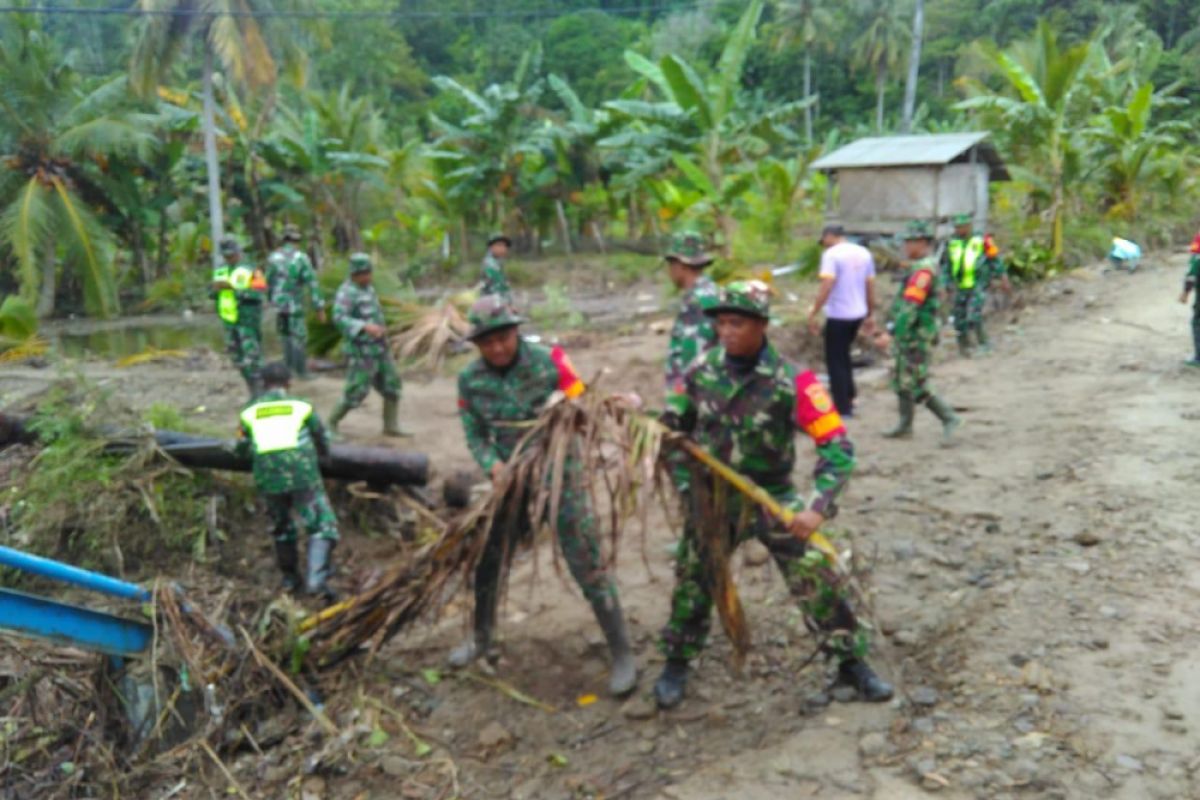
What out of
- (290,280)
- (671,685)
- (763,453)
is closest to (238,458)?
(671,685)

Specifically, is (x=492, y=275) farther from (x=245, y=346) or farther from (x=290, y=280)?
(x=245, y=346)

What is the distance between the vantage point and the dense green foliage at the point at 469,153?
693 inches

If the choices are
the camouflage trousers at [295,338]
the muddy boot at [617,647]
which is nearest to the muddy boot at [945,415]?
the muddy boot at [617,647]

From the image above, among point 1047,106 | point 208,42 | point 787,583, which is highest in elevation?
point 208,42

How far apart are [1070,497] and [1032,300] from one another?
9644 mm

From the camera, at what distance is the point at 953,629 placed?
5.16m

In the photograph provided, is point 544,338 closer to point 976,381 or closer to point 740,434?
point 976,381

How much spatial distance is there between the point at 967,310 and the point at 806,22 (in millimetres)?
33598

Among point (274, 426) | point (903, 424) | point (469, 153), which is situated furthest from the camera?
point (469, 153)

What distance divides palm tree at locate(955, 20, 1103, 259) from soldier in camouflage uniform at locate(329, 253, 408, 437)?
1190cm

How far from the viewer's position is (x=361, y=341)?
928cm

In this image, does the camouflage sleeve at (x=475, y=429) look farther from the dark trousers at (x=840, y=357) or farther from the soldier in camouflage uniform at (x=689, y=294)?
the dark trousers at (x=840, y=357)

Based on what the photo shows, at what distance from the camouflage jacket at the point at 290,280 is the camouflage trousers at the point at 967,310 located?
7.36 m

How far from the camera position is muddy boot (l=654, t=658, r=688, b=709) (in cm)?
478
